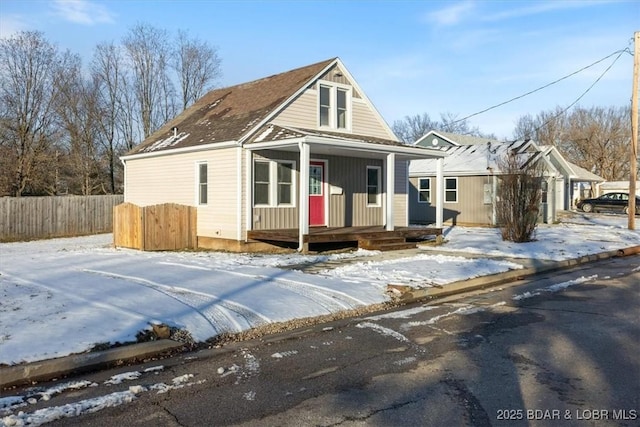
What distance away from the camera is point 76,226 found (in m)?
25.5

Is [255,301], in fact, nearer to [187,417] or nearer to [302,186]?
[187,417]

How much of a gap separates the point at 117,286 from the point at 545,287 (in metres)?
8.05

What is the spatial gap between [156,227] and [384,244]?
6877 mm

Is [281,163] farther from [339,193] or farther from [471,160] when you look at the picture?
[471,160]

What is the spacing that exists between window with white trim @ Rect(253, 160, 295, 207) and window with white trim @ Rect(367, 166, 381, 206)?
392 centimetres

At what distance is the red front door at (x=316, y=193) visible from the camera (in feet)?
60.3

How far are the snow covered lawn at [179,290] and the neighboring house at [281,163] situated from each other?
207 centimetres

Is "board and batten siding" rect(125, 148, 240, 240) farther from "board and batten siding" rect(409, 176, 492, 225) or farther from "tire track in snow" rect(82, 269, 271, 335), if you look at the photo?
"board and batten siding" rect(409, 176, 492, 225)

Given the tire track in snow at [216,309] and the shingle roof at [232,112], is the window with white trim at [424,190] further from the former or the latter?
the tire track in snow at [216,309]

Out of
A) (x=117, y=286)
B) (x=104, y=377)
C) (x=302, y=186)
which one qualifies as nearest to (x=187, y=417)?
(x=104, y=377)

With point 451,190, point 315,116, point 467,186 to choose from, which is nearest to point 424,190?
point 451,190

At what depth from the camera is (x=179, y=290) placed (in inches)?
367

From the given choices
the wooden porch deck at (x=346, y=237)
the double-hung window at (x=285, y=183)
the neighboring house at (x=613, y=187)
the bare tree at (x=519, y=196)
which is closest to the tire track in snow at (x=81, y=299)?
the wooden porch deck at (x=346, y=237)

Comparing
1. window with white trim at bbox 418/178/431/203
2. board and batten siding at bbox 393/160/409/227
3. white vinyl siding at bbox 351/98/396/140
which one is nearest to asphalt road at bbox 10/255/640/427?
white vinyl siding at bbox 351/98/396/140
